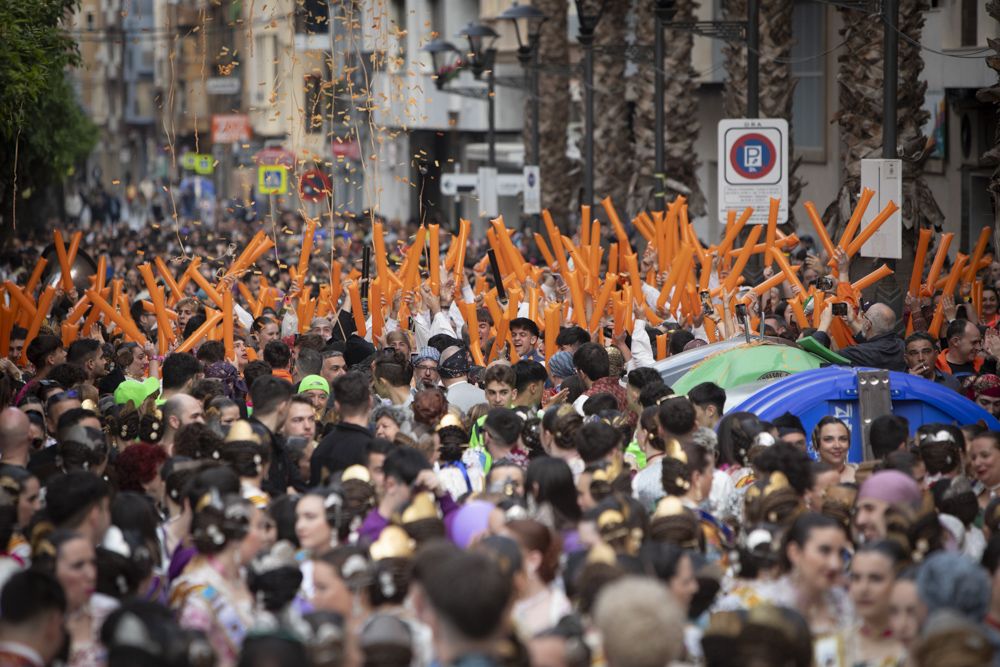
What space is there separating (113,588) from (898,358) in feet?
20.6

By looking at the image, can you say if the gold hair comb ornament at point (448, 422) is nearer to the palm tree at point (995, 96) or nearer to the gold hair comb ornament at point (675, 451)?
the gold hair comb ornament at point (675, 451)

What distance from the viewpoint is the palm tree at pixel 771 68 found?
19844 mm

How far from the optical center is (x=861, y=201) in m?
12.9

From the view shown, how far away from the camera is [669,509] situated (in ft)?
21.5

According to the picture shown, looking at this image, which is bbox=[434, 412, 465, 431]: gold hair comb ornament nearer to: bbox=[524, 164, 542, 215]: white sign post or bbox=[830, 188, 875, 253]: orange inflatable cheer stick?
bbox=[830, 188, 875, 253]: orange inflatable cheer stick

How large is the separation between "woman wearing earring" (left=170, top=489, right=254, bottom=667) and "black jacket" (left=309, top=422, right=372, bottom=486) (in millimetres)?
1769

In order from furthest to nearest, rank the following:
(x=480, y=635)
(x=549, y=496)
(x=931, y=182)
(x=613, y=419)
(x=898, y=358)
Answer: (x=931, y=182) < (x=898, y=358) < (x=613, y=419) < (x=549, y=496) < (x=480, y=635)

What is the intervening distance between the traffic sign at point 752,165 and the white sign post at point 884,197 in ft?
5.11

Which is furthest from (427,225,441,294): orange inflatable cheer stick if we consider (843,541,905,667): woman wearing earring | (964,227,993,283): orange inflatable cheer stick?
(843,541,905,667): woman wearing earring

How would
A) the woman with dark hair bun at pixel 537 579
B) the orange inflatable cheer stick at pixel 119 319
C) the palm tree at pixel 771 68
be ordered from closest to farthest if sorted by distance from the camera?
the woman with dark hair bun at pixel 537 579 → the orange inflatable cheer stick at pixel 119 319 → the palm tree at pixel 771 68

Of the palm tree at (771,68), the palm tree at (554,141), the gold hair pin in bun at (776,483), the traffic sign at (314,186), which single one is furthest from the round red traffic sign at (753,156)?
the palm tree at (554,141)

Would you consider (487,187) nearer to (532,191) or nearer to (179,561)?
(532,191)

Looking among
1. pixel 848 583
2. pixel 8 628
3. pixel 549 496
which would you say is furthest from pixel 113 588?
pixel 848 583

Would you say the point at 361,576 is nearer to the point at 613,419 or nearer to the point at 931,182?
the point at 613,419
